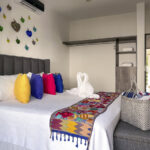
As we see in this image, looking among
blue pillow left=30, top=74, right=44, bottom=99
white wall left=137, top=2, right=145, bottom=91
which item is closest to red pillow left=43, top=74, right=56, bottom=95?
blue pillow left=30, top=74, right=44, bottom=99

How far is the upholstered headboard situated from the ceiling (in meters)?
1.38

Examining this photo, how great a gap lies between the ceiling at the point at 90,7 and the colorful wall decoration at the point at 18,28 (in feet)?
2.53

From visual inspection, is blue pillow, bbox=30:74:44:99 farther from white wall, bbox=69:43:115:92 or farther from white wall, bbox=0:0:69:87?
white wall, bbox=69:43:115:92

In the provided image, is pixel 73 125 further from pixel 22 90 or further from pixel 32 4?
pixel 32 4

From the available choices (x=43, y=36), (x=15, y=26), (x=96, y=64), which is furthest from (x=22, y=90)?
(x=96, y=64)

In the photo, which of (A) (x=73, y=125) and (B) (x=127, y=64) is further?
(B) (x=127, y=64)

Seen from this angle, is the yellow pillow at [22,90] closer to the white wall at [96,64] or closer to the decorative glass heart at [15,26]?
the decorative glass heart at [15,26]

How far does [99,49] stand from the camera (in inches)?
170

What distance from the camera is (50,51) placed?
3.69 meters

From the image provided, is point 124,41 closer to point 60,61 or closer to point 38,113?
point 60,61

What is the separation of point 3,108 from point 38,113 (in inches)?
16.5

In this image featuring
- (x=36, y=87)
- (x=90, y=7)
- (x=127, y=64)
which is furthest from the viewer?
(x=127, y=64)

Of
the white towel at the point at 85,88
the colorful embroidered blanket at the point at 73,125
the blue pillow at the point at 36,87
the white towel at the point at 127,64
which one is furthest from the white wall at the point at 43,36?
the colorful embroidered blanket at the point at 73,125

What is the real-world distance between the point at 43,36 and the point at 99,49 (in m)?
1.66
